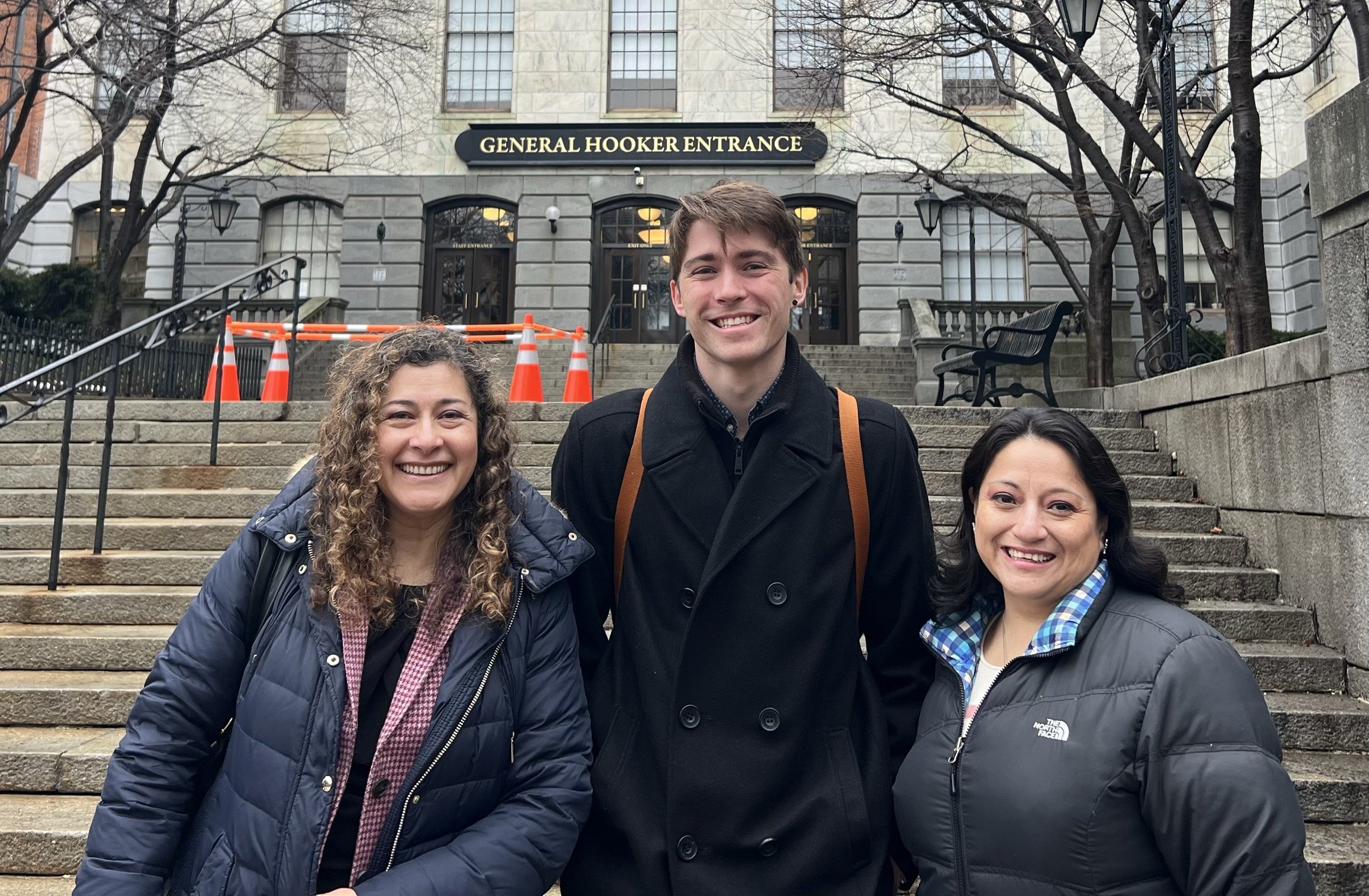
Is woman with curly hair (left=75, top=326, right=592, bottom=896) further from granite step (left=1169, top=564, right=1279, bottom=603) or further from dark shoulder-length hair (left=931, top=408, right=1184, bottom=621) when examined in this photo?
granite step (left=1169, top=564, right=1279, bottom=603)

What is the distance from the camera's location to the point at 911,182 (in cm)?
1939

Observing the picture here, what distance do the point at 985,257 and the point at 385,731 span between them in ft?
67.2

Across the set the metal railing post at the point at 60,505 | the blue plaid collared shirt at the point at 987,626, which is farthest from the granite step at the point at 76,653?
the blue plaid collared shirt at the point at 987,626

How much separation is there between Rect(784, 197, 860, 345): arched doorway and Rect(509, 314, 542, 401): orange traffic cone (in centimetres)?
1027

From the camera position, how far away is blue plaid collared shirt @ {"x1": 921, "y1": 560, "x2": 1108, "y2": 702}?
2.04m

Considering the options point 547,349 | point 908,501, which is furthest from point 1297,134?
point 908,501

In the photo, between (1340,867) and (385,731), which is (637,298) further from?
(385,731)

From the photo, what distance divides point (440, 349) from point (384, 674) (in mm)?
801

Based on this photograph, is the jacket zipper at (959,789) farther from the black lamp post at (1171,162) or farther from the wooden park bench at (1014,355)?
the wooden park bench at (1014,355)

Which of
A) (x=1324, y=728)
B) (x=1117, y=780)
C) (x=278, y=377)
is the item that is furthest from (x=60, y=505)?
(x=1324, y=728)

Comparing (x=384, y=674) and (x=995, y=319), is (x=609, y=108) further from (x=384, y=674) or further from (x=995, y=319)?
(x=384, y=674)

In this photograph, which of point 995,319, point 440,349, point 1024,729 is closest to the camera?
point 1024,729

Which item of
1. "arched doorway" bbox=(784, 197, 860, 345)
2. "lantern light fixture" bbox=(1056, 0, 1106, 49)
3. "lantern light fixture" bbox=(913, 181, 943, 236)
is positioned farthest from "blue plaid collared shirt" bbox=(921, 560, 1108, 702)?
"arched doorway" bbox=(784, 197, 860, 345)

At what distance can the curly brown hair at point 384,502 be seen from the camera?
6.99ft
